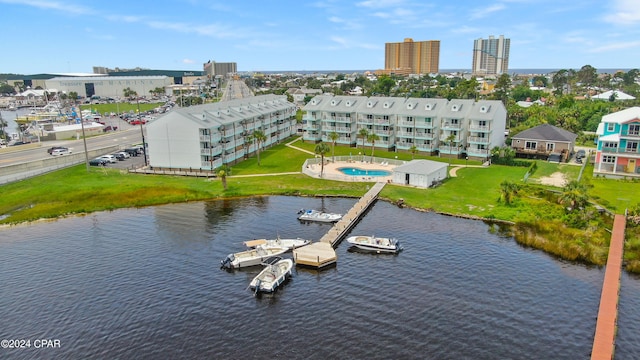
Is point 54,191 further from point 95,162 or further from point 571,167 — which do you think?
point 571,167

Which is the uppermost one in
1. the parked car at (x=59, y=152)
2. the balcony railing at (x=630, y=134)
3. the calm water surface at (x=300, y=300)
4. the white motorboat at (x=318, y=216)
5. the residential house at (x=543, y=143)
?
the balcony railing at (x=630, y=134)

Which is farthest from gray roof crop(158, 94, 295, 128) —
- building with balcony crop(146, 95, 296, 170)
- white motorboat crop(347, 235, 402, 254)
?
white motorboat crop(347, 235, 402, 254)

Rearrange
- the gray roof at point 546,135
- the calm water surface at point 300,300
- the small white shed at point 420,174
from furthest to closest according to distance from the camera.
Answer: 1. the gray roof at point 546,135
2. the small white shed at point 420,174
3. the calm water surface at point 300,300

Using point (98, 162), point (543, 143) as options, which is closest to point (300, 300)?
point (98, 162)

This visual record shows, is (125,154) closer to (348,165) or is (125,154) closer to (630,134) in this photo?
(348,165)

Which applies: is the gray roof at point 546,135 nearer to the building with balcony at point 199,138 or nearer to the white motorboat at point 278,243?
the building with balcony at point 199,138

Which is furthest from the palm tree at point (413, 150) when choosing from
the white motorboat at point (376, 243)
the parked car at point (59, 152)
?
the parked car at point (59, 152)

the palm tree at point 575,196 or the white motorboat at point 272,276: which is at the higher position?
the palm tree at point 575,196
